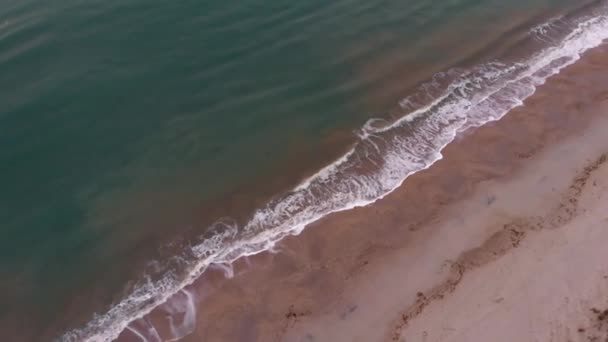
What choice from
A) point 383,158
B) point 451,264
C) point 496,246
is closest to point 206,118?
point 383,158

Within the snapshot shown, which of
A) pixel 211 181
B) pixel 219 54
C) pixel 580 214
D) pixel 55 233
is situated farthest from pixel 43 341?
pixel 580 214

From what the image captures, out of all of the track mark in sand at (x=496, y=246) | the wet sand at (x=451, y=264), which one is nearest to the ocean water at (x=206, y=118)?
the wet sand at (x=451, y=264)

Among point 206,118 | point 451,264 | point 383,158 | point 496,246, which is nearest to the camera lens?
point 451,264

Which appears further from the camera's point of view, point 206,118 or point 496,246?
point 206,118

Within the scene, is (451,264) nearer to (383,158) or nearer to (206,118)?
(383,158)

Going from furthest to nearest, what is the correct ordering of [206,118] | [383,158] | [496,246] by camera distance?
[206,118] → [383,158] → [496,246]

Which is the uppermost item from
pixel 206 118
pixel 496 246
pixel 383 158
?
pixel 206 118
